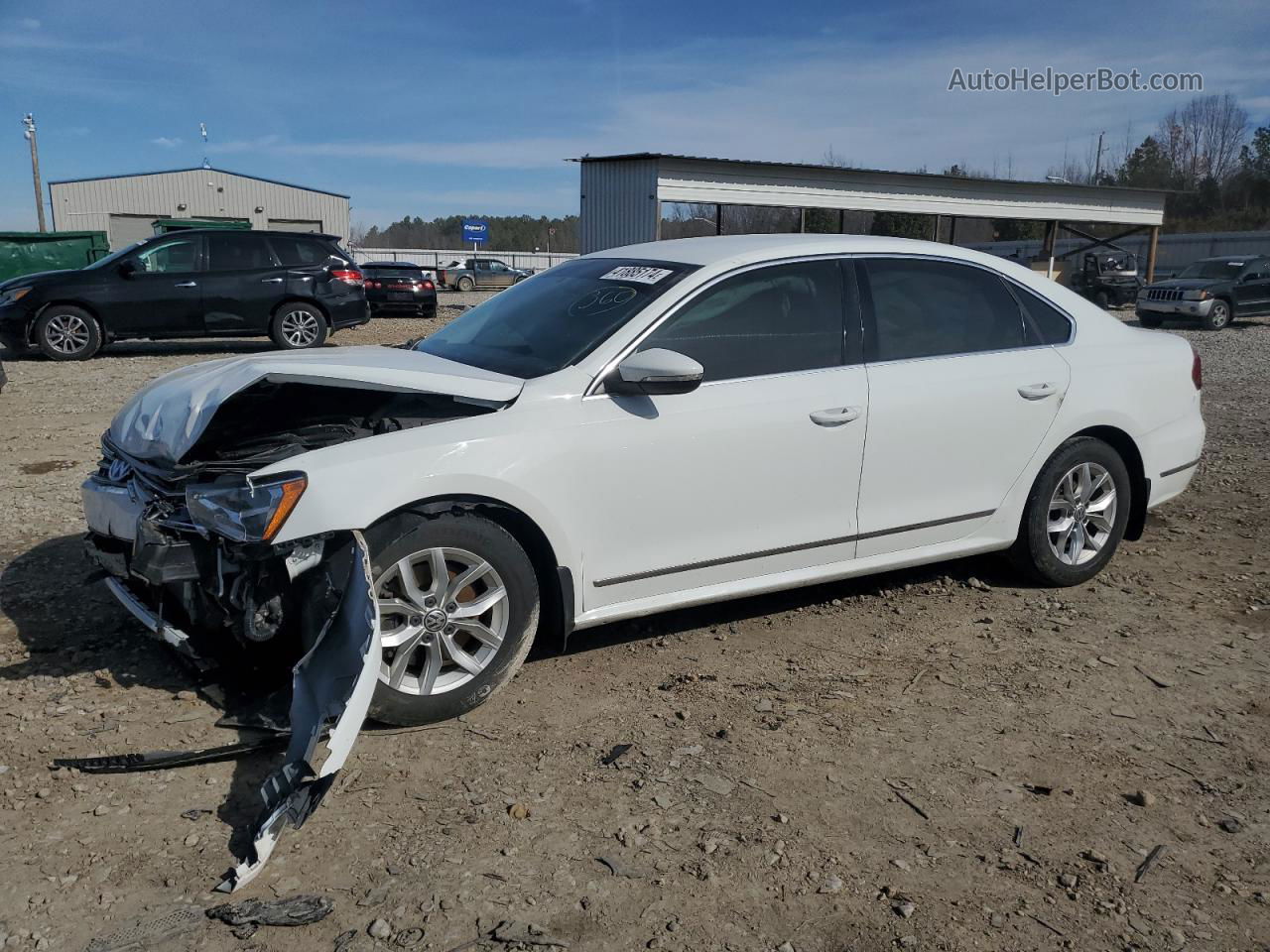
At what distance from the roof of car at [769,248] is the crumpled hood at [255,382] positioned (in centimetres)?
111

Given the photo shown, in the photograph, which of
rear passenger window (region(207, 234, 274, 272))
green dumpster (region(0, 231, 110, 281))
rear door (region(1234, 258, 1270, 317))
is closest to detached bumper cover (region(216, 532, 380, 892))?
rear passenger window (region(207, 234, 274, 272))

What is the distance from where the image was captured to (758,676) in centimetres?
410

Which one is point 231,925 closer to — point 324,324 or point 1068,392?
point 1068,392

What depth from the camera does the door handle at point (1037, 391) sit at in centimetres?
474

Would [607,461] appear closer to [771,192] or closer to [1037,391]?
[1037,391]

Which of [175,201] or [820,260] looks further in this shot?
[175,201]

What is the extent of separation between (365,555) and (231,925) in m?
1.17

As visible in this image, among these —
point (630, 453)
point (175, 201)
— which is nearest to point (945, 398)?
point (630, 453)

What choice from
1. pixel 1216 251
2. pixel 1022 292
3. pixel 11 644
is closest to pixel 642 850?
pixel 11 644

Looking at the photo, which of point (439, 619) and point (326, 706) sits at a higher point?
point (439, 619)

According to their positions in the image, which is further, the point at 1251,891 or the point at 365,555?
the point at 365,555

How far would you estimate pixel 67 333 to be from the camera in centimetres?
1408

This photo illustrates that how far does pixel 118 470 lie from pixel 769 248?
9.46ft

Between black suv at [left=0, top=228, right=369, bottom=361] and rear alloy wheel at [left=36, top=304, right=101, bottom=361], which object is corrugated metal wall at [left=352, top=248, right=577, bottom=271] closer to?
black suv at [left=0, top=228, right=369, bottom=361]
